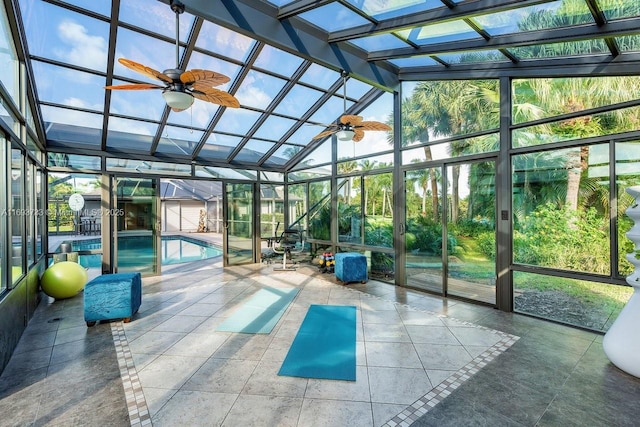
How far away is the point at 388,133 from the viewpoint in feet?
19.3

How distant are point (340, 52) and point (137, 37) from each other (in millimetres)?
2624

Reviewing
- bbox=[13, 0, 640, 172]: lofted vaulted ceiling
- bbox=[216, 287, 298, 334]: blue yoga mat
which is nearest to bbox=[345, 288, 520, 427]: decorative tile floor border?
bbox=[216, 287, 298, 334]: blue yoga mat

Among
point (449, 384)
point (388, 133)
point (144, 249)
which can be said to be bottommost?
point (449, 384)

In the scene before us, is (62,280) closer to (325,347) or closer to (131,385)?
(131,385)

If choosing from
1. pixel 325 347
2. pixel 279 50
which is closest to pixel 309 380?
pixel 325 347

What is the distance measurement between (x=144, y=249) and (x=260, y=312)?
376 cm

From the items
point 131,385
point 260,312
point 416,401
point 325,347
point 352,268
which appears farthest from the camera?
point 352,268

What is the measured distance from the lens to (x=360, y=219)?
6.48m

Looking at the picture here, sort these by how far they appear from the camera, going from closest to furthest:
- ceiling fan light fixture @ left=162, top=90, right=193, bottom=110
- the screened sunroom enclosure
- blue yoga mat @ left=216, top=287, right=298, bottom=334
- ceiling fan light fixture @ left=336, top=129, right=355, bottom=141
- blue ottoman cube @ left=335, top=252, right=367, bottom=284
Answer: ceiling fan light fixture @ left=162, top=90, right=193, bottom=110
the screened sunroom enclosure
blue yoga mat @ left=216, top=287, right=298, bottom=334
ceiling fan light fixture @ left=336, top=129, right=355, bottom=141
blue ottoman cube @ left=335, top=252, right=367, bottom=284

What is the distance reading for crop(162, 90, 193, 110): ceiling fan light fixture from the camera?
2875 millimetres

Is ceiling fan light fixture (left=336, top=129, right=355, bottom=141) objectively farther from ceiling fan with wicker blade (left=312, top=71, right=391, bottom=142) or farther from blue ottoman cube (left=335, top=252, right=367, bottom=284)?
blue ottoman cube (left=335, top=252, right=367, bottom=284)

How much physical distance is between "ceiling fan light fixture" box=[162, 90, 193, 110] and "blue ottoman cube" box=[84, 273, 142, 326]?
7.72 feet

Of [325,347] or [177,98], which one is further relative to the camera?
[325,347]

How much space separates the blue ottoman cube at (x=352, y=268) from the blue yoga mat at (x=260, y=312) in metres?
0.96
